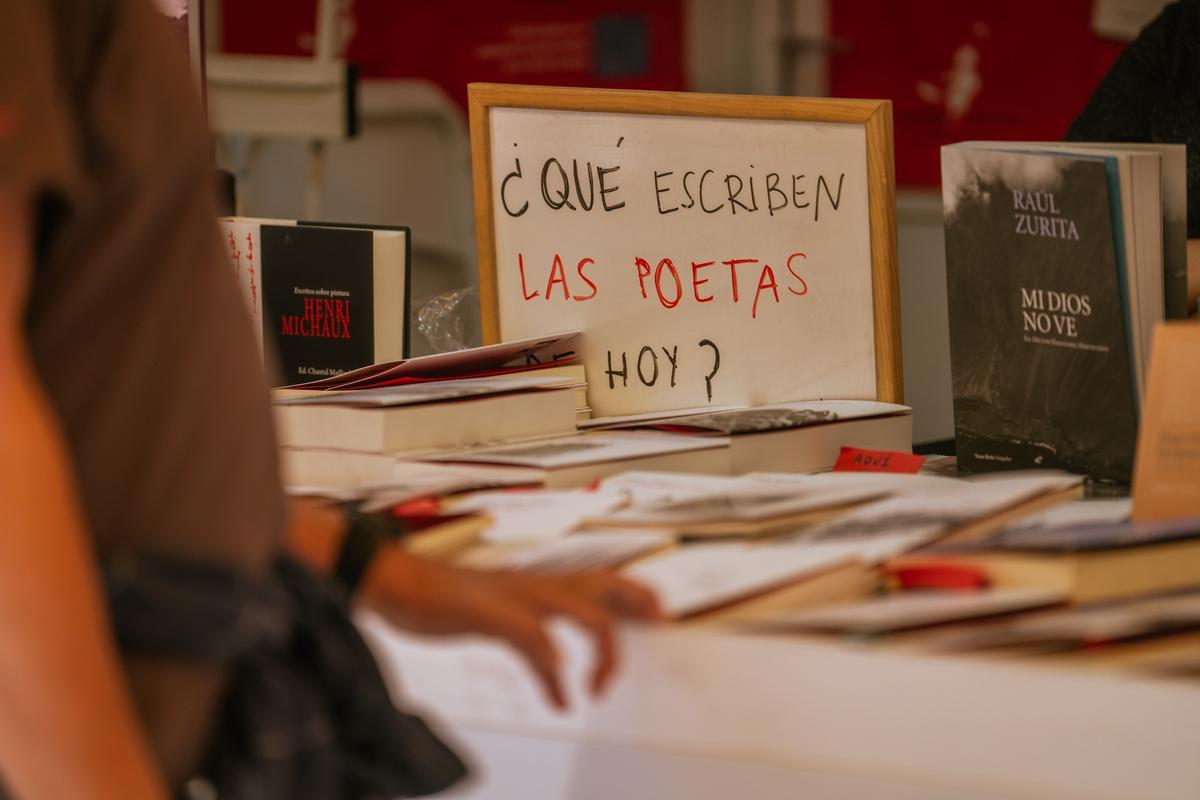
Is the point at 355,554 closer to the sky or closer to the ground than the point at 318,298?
closer to the ground

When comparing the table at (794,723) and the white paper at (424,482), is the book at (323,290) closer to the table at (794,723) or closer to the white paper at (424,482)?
the white paper at (424,482)

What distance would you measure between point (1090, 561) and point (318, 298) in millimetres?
921

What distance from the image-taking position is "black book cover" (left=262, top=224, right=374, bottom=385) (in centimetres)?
142

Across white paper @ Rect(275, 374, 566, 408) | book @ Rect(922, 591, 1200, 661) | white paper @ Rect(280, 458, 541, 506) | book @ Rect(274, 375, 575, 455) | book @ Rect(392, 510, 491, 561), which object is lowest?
book @ Rect(922, 591, 1200, 661)

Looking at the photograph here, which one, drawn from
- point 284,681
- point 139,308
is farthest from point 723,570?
point 139,308

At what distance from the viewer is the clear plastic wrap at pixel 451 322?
1.66 m

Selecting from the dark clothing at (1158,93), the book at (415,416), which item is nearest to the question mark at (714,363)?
the book at (415,416)

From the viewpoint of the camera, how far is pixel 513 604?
2.43 ft

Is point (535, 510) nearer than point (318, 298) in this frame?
Yes

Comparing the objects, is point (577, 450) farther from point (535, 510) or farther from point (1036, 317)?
point (1036, 317)

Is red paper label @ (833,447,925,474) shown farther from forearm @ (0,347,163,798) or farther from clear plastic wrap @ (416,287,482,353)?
forearm @ (0,347,163,798)

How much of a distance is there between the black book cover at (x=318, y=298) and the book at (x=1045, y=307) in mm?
612

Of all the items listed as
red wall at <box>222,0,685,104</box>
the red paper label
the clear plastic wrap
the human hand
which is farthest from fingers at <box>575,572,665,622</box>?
red wall at <box>222,0,685,104</box>

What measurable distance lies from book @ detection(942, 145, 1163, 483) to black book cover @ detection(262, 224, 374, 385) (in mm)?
612
